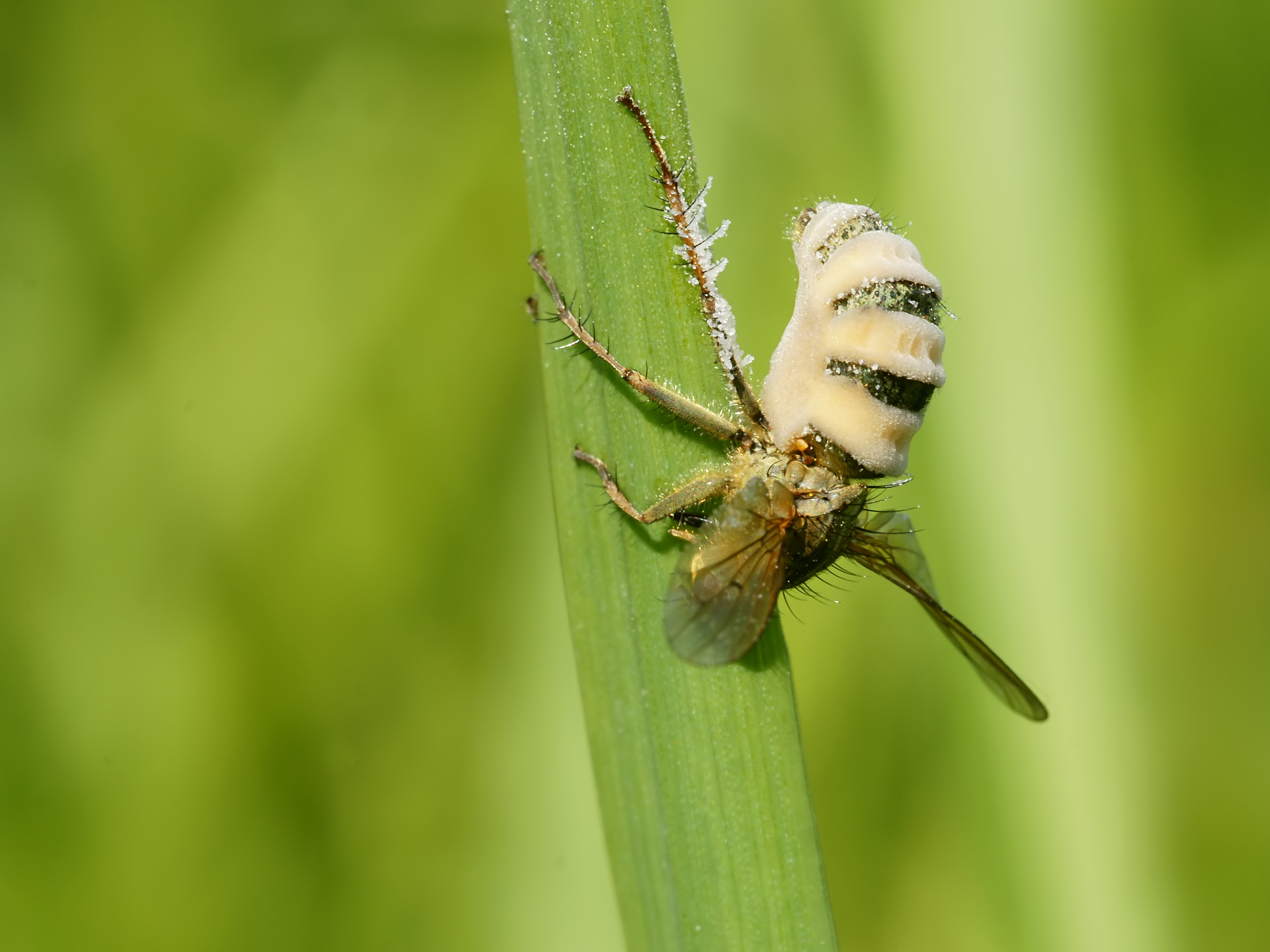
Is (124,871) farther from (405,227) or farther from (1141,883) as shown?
(1141,883)

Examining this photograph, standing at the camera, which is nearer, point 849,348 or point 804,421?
point 849,348

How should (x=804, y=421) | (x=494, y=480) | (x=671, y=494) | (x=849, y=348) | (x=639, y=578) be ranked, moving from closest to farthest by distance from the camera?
(x=639, y=578)
(x=671, y=494)
(x=849, y=348)
(x=804, y=421)
(x=494, y=480)

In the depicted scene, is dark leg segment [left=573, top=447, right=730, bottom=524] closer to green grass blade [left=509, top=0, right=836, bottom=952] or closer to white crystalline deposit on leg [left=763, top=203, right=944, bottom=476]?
green grass blade [left=509, top=0, right=836, bottom=952]

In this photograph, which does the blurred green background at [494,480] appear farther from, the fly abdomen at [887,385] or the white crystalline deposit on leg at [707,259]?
the white crystalline deposit on leg at [707,259]

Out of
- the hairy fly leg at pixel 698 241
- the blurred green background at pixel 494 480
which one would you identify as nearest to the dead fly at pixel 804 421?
the hairy fly leg at pixel 698 241

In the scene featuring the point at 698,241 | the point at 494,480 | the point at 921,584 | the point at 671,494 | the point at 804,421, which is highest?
the point at 698,241

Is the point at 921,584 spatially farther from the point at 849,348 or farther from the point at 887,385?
the point at 849,348

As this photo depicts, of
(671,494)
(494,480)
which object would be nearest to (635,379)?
(671,494)
